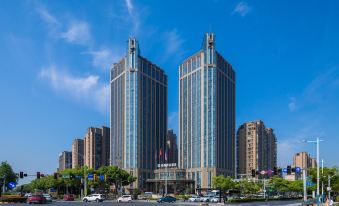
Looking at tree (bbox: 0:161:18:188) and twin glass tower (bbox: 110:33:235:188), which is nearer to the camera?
tree (bbox: 0:161:18:188)

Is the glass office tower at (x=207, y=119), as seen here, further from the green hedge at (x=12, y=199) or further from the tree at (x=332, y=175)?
the green hedge at (x=12, y=199)

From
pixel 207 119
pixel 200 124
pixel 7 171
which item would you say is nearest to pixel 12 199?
pixel 7 171

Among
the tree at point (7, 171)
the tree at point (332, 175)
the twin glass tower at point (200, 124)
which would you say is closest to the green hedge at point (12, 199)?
the tree at point (7, 171)

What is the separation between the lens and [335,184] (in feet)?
323

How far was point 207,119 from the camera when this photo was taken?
187m

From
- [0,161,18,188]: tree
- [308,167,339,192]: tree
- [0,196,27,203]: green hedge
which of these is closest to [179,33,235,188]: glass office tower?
[0,161,18,188]: tree

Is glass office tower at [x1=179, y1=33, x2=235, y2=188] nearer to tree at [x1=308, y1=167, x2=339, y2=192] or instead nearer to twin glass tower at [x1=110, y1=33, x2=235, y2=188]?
twin glass tower at [x1=110, y1=33, x2=235, y2=188]

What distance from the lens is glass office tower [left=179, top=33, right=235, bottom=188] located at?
611 feet

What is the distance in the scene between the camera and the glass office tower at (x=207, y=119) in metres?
186

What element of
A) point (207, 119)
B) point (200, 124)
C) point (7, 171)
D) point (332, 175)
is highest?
point (207, 119)

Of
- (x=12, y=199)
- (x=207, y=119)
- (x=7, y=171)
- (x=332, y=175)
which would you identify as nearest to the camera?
(x=12, y=199)

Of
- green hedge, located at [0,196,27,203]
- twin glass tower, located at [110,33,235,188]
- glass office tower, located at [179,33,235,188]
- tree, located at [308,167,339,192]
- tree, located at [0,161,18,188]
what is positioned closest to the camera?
green hedge, located at [0,196,27,203]

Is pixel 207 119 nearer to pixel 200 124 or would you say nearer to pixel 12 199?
pixel 200 124

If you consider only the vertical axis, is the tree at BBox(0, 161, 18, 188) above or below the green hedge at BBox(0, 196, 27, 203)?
below
